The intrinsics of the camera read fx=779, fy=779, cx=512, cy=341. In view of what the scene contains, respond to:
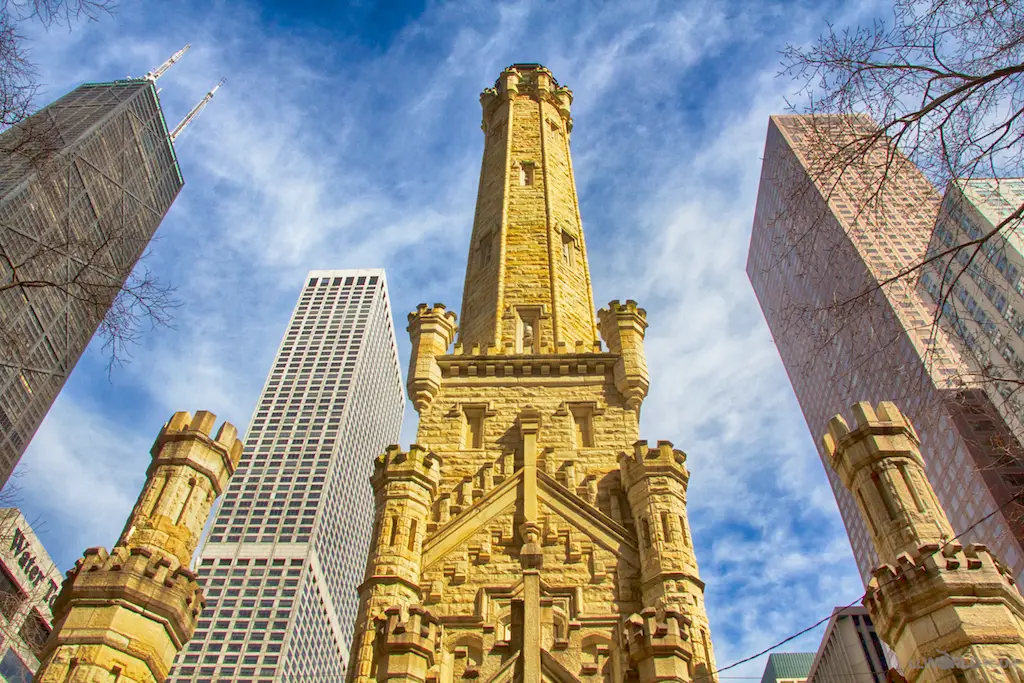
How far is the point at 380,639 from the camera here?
970cm

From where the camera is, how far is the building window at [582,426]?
18.1m

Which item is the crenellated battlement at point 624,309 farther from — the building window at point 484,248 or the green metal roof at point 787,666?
the green metal roof at point 787,666

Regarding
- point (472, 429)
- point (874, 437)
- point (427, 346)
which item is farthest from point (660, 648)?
point (427, 346)

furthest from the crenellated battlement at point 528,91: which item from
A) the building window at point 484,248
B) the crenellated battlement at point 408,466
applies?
the crenellated battlement at point 408,466

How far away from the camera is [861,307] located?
25.8 feet

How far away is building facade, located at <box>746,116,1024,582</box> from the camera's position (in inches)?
316

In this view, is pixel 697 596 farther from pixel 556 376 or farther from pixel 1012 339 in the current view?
pixel 1012 339

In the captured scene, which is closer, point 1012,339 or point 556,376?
point 556,376

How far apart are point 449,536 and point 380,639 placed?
5610 millimetres

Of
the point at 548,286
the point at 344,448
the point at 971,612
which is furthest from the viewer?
the point at 344,448

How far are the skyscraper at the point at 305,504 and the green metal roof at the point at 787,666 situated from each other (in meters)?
49.7

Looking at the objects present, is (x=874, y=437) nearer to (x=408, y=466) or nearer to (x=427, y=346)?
(x=408, y=466)

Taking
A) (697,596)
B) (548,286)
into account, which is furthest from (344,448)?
(697,596)

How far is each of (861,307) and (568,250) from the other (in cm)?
1784
